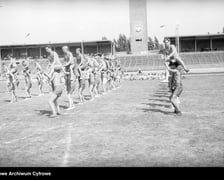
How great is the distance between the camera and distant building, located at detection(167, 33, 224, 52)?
73.4 metres

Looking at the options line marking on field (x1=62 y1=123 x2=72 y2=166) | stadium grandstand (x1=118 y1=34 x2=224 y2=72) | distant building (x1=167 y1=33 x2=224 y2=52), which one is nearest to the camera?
line marking on field (x1=62 y1=123 x2=72 y2=166)

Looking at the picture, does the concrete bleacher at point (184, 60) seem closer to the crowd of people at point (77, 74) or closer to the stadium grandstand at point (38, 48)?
the stadium grandstand at point (38, 48)

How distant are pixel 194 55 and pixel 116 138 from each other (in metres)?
67.1

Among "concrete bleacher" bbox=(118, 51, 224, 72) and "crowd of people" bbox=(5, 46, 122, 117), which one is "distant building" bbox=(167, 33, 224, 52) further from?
"crowd of people" bbox=(5, 46, 122, 117)

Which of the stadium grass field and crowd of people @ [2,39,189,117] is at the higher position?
crowd of people @ [2,39,189,117]

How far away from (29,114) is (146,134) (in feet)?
18.9

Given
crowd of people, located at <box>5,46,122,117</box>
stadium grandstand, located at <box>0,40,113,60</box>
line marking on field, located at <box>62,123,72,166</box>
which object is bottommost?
line marking on field, located at <box>62,123,72,166</box>

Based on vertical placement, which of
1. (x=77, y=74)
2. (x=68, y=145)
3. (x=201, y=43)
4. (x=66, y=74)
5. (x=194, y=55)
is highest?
(x=201, y=43)

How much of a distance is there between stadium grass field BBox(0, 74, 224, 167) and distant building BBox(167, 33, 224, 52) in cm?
6637

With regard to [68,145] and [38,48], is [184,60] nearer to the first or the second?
[38,48]

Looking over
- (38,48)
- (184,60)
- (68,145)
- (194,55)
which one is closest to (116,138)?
(68,145)

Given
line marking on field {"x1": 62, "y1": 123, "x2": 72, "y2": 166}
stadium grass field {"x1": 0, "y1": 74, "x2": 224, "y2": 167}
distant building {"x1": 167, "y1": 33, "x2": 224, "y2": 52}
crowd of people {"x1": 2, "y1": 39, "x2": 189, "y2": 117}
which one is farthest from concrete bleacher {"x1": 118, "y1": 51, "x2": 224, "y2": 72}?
line marking on field {"x1": 62, "y1": 123, "x2": 72, "y2": 166}

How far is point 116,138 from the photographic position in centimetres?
708
